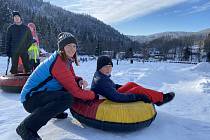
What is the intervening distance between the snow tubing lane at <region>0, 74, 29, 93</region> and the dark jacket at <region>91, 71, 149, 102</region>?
3420 millimetres

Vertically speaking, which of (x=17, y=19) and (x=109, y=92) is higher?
(x=17, y=19)

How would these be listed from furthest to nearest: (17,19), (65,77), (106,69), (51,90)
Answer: (17,19)
(106,69)
(51,90)
(65,77)

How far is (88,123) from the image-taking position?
14.8 feet

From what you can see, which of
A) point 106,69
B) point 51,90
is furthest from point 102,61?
point 51,90

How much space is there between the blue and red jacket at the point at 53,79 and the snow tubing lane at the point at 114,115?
0.33m

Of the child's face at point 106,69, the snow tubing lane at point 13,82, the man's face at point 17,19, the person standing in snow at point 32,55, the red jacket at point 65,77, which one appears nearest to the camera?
the red jacket at point 65,77

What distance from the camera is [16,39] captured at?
834 centimetres

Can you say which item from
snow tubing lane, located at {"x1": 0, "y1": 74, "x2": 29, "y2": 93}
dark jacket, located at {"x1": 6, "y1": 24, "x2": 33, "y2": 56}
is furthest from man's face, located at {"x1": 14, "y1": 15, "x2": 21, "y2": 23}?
Answer: snow tubing lane, located at {"x1": 0, "y1": 74, "x2": 29, "y2": 93}

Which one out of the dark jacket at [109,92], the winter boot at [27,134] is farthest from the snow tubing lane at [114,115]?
the winter boot at [27,134]

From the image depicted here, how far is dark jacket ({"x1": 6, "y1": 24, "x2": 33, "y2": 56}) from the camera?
8336 millimetres

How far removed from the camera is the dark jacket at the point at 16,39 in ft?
27.3

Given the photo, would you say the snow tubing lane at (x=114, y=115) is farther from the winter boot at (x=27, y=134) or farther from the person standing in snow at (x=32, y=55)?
the person standing in snow at (x=32, y=55)

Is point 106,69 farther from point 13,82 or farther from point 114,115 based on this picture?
point 13,82

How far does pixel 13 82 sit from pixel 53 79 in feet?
12.5
